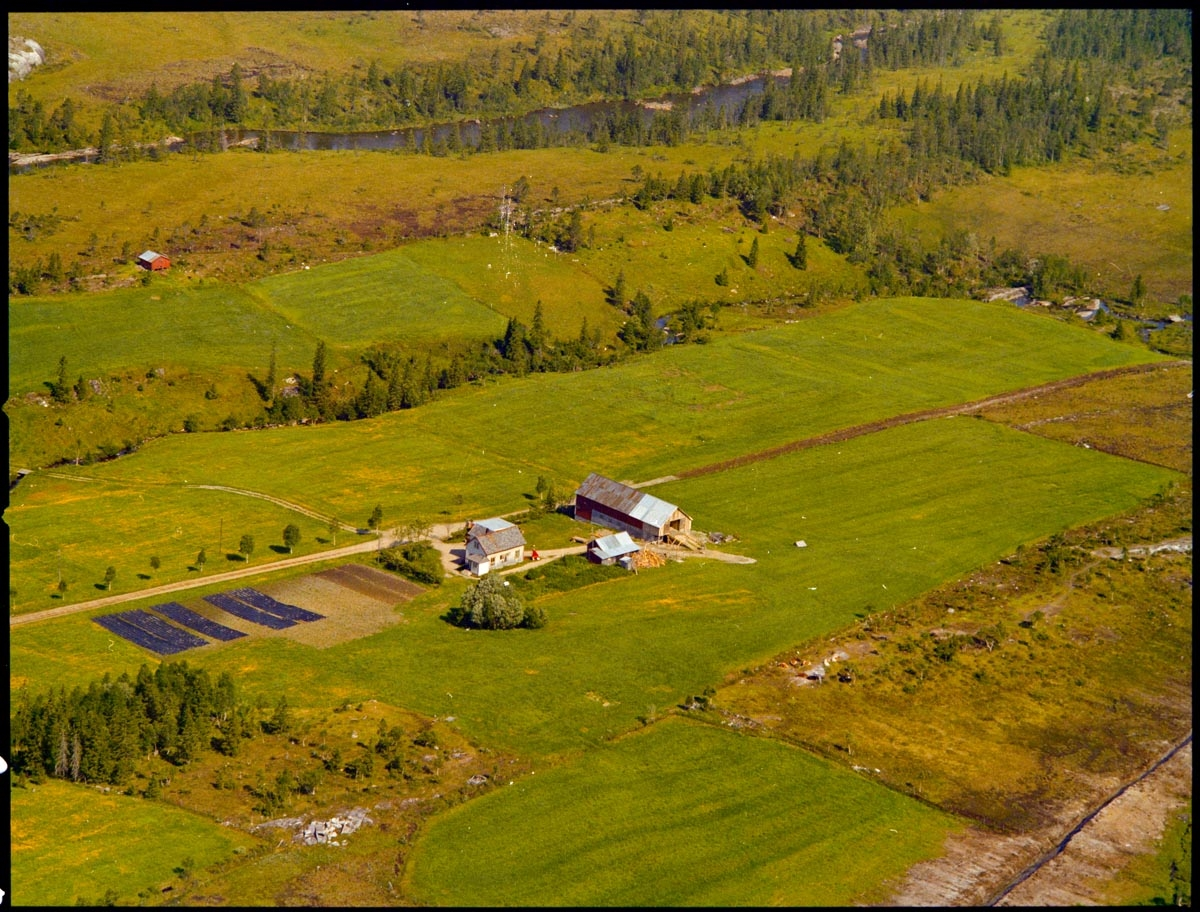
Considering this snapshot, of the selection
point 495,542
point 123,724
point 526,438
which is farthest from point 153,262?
point 123,724

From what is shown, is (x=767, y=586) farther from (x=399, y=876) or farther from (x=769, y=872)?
(x=399, y=876)

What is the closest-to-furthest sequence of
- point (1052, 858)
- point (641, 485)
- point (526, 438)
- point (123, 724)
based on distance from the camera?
point (1052, 858)
point (123, 724)
point (641, 485)
point (526, 438)

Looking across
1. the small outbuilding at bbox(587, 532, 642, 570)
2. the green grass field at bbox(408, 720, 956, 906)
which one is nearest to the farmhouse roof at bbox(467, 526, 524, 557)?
the small outbuilding at bbox(587, 532, 642, 570)

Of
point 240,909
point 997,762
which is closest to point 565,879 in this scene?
point 240,909

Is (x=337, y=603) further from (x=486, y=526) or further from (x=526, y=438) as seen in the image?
(x=526, y=438)

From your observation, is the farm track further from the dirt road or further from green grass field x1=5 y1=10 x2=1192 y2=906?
green grass field x1=5 y1=10 x2=1192 y2=906

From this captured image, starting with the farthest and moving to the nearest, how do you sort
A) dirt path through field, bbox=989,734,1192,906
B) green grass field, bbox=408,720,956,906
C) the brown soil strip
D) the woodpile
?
the brown soil strip
the woodpile
dirt path through field, bbox=989,734,1192,906
green grass field, bbox=408,720,956,906

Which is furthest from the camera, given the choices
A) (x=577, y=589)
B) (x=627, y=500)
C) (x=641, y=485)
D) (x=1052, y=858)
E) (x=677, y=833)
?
(x=641, y=485)
